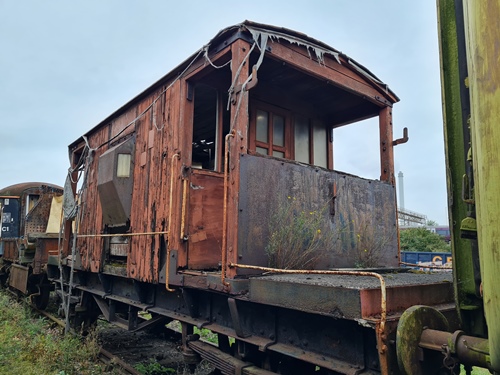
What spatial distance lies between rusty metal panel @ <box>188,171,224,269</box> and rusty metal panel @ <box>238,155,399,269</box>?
0.97 metres

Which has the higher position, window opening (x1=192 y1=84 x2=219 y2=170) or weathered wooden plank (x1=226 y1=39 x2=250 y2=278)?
→ window opening (x1=192 y1=84 x2=219 y2=170)

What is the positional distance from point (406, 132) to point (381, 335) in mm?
3875

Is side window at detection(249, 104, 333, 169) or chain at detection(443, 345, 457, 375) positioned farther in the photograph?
side window at detection(249, 104, 333, 169)

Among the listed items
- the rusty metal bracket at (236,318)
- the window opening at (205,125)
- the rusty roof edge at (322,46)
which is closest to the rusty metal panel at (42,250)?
the window opening at (205,125)

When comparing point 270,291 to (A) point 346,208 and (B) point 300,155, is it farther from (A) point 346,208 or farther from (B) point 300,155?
(B) point 300,155

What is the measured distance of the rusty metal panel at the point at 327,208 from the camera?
12.2 feet

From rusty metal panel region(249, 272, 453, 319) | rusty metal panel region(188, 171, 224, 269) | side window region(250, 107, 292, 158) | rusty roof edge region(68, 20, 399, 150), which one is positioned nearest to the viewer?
rusty metal panel region(249, 272, 453, 319)

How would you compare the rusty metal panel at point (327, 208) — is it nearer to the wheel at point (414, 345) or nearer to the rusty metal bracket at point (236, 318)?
the rusty metal bracket at point (236, 318)

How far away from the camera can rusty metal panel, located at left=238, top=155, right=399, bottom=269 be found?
3.73 meters

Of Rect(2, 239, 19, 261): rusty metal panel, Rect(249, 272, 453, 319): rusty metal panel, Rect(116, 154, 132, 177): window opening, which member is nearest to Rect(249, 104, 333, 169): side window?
Rect(116, 154, 132, 177): window opening

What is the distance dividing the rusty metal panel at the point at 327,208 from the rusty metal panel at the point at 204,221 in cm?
97

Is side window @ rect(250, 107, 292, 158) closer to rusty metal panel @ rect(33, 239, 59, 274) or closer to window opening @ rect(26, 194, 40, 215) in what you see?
rusty metal panel @ rect(33, 239, 59, 274)

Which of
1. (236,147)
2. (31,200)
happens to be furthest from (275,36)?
(31,200)

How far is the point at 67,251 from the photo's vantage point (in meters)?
8.44
